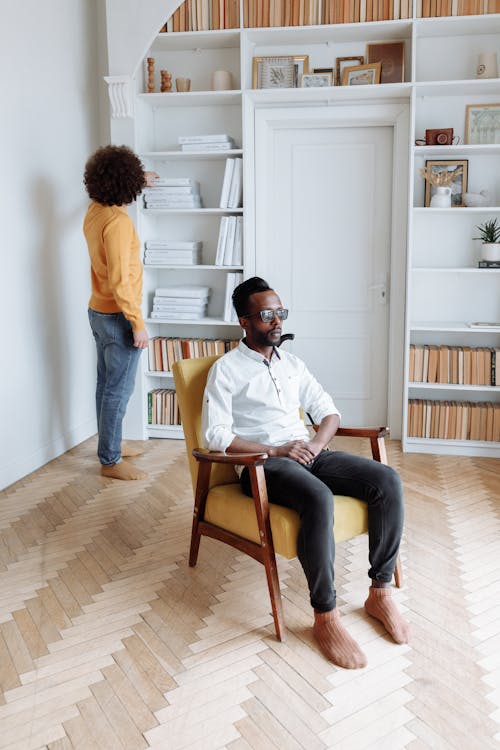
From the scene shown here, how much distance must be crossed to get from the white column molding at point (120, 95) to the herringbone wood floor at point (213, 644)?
8.30ft

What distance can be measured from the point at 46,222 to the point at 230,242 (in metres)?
1.18

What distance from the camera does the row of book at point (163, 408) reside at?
4828 millimetres

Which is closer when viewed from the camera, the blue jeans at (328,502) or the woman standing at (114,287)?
the blue jeans at (328,502)

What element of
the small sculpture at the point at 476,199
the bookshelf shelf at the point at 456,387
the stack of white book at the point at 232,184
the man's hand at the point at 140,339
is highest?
the stack of white book at the point at 232,184

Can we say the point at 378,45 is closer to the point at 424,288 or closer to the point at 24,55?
the point at 424,288

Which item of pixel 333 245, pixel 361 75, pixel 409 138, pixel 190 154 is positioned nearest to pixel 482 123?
pixel 409 138

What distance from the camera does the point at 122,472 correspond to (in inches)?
158

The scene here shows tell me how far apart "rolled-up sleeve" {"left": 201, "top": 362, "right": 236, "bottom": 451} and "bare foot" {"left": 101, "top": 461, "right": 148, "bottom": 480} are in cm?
152

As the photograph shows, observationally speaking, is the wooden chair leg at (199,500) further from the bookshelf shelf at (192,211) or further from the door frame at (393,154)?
the bookshelf shelf at (192,211)

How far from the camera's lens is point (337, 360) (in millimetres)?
4977

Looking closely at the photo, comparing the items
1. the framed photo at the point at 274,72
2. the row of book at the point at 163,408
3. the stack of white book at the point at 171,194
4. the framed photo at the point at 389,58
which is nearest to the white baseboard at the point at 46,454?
the row of book at the point at 163,408

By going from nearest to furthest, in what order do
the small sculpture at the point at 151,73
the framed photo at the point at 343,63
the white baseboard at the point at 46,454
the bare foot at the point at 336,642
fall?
the bare foot at the point at 336,642, the white baseboard at the point at 46,454, the framed photo at the point at 343,63, the small sculpture at the point at 151,73

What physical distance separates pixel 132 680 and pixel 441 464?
2714mm

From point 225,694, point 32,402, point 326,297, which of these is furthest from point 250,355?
point 326,297
